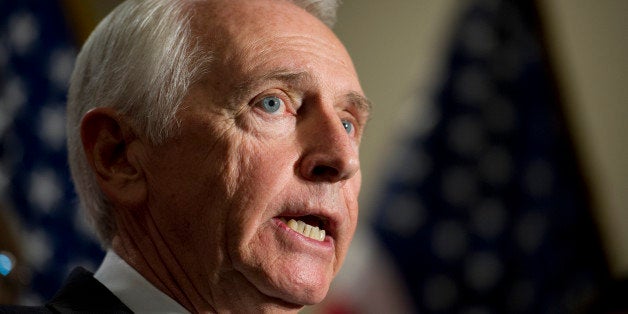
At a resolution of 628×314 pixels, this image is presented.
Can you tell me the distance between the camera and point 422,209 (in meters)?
4.77

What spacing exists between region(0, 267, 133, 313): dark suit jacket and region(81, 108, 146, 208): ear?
19cm

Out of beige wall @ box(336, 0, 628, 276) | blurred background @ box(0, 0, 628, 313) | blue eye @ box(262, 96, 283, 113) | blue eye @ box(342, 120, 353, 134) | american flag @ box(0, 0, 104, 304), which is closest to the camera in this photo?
blue eye @ box(262, 96, 283, 113)

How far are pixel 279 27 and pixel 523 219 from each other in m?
3.35

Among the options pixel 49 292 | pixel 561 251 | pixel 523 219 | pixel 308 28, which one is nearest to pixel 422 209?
pixel 523 219

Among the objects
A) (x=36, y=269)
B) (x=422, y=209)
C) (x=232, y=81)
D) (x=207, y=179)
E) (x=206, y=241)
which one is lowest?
(x=422, y=209)

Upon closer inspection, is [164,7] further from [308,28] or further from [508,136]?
[508,136]

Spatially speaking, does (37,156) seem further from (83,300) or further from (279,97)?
(279,97)

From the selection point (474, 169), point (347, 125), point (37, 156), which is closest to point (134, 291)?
point (347, 125)

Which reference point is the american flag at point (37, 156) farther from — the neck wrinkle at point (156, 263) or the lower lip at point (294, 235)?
the lower lip at point (294, 235)

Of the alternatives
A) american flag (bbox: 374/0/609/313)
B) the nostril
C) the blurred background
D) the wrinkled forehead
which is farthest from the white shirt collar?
american flag (bbox: 374/0/609/313)

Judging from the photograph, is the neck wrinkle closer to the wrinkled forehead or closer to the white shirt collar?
the white shirt collar

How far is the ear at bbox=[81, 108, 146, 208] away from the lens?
72.7 inches

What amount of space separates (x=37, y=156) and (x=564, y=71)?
10.6ft

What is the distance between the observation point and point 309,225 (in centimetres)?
175
